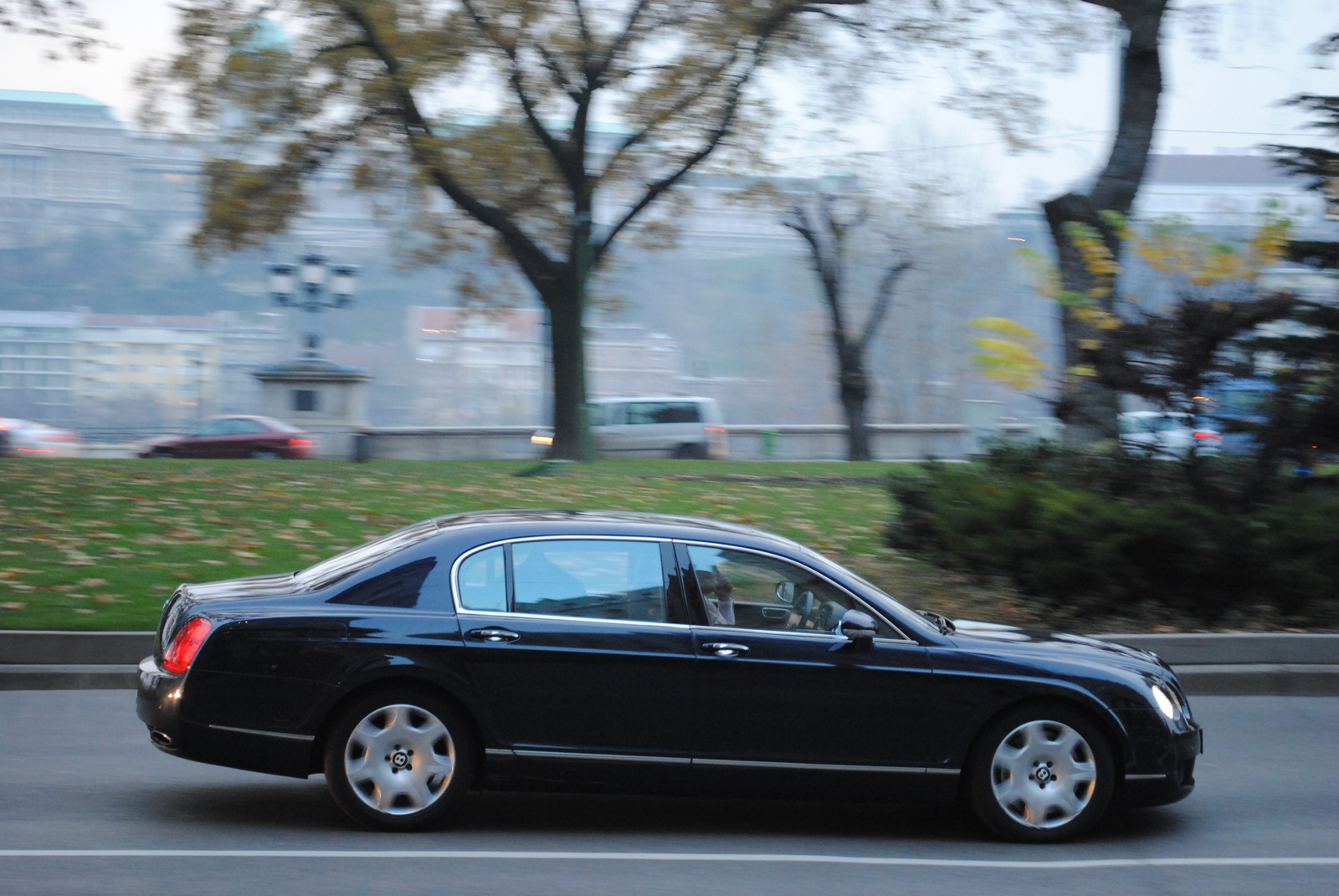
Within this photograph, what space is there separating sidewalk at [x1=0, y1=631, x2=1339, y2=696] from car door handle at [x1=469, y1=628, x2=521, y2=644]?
4.08m

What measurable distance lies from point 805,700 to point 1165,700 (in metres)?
1.71

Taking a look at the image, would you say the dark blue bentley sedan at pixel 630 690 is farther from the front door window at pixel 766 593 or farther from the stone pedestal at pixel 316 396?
the stone pedestal at pixel 316 396

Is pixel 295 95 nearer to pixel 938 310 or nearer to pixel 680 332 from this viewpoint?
pixel 938 310

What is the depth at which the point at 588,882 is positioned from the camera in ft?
16.5

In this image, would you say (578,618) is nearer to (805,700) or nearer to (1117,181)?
(805,700)

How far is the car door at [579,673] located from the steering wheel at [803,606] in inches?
21.3

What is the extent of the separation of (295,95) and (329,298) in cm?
759

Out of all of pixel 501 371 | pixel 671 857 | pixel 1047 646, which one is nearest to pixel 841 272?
pixel 1047 646

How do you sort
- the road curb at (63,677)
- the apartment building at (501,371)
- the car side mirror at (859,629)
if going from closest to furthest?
the car side mirror at (859,629) < the road curb at (63,677) < the apartment building at (501,371)

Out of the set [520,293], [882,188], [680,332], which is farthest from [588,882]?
[680,332]

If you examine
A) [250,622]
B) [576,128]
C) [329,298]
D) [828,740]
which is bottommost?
[828,740]

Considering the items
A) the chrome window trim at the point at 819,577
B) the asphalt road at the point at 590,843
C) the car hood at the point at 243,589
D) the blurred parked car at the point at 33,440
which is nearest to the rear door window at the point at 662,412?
the blurred parked car at the point at 33,440

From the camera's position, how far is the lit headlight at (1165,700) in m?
5.84

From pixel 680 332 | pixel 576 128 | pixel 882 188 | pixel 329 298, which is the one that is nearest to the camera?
pixel 576 128
